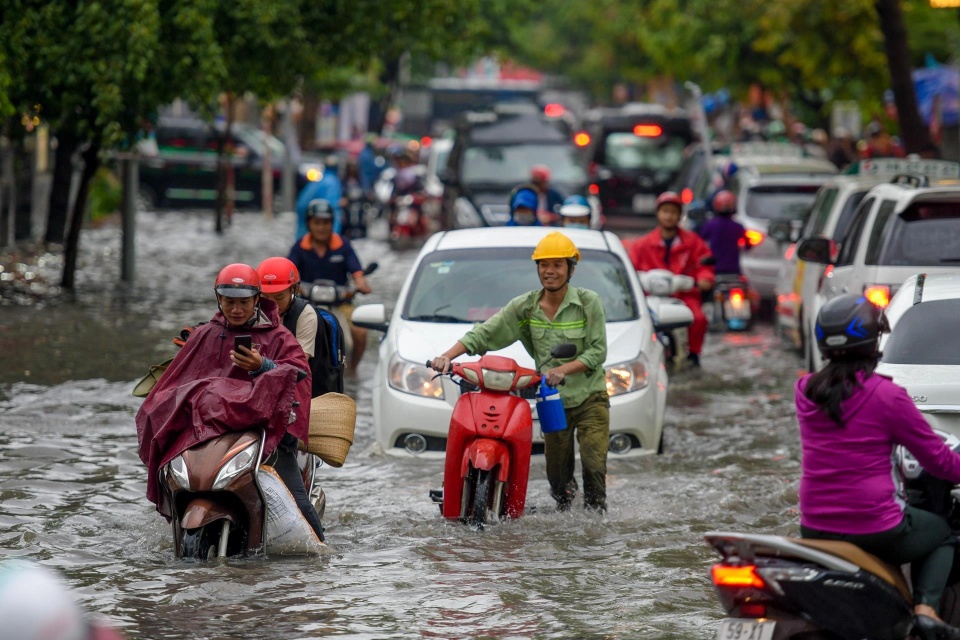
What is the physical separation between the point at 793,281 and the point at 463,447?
8.56 meters

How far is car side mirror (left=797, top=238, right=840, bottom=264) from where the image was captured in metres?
12.8

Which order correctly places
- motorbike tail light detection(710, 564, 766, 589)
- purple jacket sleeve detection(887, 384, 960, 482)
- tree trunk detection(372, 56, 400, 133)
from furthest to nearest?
1. tree trunk detection(372, 56, 400, 133)
2. purple jacket sleeve detection(887, 384, 960, 482)
3. motorbike tail light detection(710, 564, 766, 589)

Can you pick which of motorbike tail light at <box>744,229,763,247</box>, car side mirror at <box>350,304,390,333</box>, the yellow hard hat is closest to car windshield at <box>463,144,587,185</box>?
motorbike tail light at <box>744,229,763,247</box>

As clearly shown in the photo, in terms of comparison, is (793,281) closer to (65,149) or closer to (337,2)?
(337,2)

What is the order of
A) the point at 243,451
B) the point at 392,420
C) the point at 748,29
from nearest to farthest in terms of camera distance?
the point at 243,451 < the point at 392,420 < the point at 748,29

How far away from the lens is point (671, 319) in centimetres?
1134

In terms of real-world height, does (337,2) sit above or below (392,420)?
above

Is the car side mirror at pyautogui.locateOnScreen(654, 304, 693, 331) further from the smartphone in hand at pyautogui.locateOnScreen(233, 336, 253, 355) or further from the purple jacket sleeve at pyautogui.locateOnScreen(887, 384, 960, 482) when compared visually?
the purple jacket sleeve at pyautogui.locateOnScreen(887, 384, 960, 482)

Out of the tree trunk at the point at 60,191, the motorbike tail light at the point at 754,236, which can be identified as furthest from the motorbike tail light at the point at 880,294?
the tree trunk at the point at 60,191

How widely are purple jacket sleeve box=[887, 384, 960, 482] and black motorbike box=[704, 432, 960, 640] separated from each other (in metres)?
0.36

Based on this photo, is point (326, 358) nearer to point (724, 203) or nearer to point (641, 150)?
point (724, 203)

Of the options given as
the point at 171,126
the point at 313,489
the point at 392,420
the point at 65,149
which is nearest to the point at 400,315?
the point at 392,420

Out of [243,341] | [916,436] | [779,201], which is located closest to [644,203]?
[779,201]

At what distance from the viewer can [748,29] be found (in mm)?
32500
